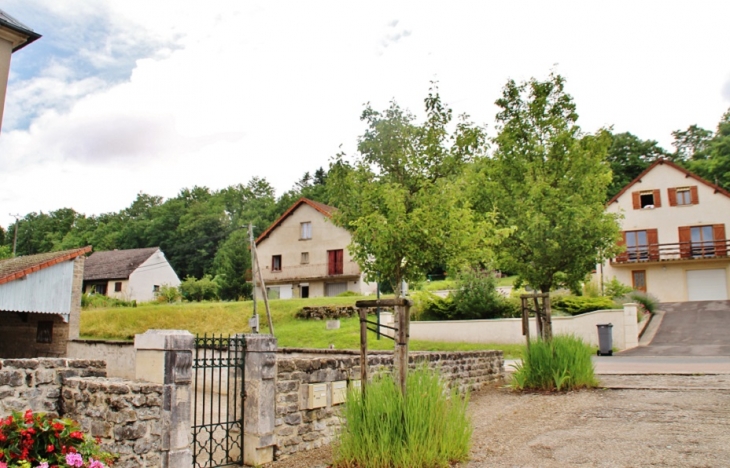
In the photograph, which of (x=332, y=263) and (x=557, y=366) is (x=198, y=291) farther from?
(x=557, y=366)

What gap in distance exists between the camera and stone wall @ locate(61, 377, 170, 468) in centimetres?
551

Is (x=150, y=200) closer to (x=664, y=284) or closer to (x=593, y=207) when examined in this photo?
(x=664, y=284)

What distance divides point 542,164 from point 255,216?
58.3m

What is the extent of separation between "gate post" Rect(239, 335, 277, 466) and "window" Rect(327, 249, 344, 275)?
35416 mm

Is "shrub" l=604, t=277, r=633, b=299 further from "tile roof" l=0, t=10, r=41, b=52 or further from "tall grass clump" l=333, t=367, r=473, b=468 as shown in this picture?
"tile roof" l=0, t=10, r=41, b=52

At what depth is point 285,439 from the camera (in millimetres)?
7289

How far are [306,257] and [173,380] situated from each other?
3859 centimetres

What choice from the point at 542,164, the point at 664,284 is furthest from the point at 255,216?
the point at 542,164

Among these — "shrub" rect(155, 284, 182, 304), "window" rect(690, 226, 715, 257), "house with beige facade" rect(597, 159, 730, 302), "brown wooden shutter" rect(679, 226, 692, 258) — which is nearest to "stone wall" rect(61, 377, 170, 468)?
"house with beige facade" rect(597, 159, 730, 302)

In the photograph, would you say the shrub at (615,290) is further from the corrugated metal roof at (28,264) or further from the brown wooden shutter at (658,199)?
the corrugated metal roof at (28,264)

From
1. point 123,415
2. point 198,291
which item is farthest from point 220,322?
point 123,415

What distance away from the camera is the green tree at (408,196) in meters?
9.59

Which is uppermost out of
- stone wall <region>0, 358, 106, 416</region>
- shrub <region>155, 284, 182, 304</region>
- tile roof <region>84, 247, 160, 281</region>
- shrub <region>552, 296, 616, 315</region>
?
tile roof <region>84, 247, 160, 281</region>

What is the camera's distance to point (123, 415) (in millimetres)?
5527
